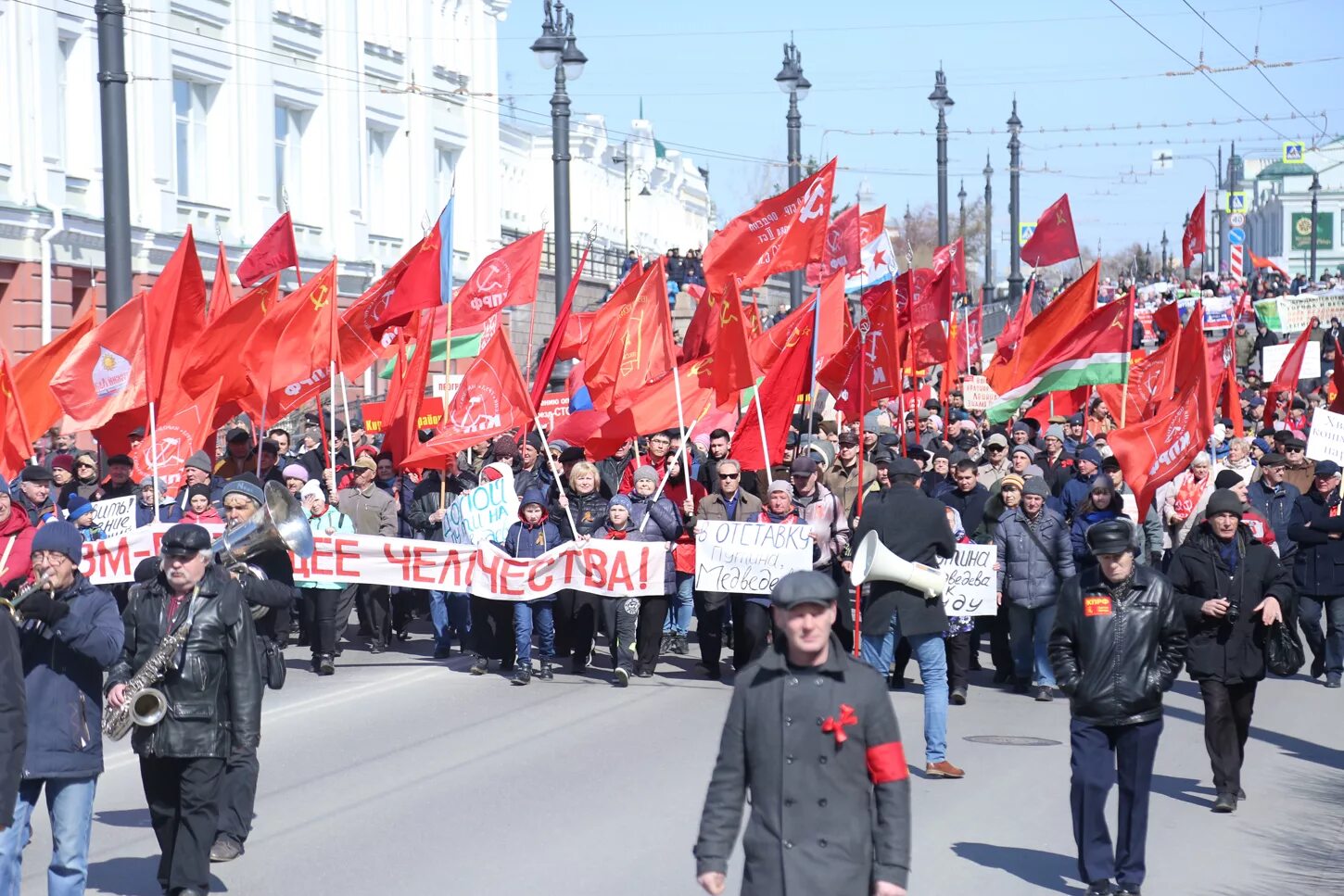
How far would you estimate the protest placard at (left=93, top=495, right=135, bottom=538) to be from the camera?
48.2 feet

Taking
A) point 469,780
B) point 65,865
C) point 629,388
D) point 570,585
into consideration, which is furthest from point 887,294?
point 65,865

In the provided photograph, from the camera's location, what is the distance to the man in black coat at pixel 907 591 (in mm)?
10359

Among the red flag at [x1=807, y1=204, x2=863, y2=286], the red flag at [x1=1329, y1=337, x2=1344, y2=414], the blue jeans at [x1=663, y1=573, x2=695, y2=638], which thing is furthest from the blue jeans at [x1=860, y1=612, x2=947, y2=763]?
the red flag at [x1=1329, y1=337, x2=1344, y2=414]

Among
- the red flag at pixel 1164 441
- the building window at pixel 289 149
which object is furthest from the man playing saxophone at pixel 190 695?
the building window at pixel 289 149

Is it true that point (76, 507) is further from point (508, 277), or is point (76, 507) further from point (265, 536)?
point (265, 536)

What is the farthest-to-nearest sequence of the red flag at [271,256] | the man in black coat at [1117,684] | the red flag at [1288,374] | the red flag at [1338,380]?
the red flag at [1288,374] < the red flag at [1338,380] < the red flag at [271,256] < the man in black coat at [1117,684]

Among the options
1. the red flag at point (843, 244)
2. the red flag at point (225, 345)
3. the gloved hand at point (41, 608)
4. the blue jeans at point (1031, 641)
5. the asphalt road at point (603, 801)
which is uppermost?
the red flag at point (843, 244)

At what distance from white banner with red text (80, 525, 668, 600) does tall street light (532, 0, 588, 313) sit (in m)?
8.65

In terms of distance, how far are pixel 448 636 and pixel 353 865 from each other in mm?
6737

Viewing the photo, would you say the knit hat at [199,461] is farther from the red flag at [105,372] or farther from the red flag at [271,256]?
the red flag at [271,256]

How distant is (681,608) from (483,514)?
170 cm

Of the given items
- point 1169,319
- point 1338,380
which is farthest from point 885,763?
point 1169,319

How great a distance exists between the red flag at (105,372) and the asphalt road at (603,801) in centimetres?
318

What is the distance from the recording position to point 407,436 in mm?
15531
